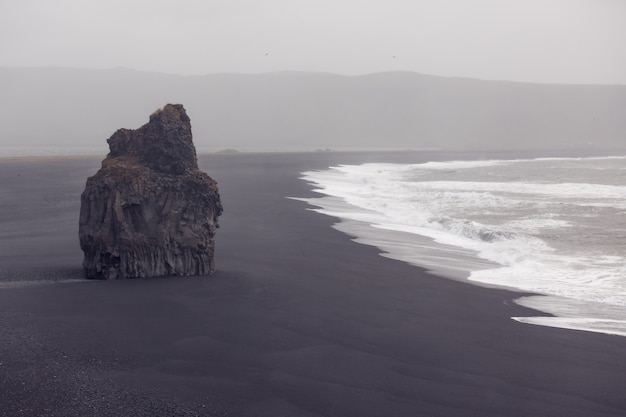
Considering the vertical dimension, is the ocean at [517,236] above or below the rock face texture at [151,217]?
below

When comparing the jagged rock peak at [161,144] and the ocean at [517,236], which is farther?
the jagged rock peak at [161,144]

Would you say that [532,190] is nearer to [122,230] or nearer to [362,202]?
[362,202]

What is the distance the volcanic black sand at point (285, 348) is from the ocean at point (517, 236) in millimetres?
995

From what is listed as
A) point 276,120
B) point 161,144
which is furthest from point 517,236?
point 276,120

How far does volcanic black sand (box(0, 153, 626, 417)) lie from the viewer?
6.26 m

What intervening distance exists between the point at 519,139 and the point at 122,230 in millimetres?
168798

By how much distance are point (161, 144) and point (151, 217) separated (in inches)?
52.8

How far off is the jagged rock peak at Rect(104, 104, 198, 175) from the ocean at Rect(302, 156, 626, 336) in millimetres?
4889

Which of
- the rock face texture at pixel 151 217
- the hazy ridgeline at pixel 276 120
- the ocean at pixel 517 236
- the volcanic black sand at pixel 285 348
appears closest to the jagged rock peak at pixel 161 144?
the rock face texture at pixel 151 217

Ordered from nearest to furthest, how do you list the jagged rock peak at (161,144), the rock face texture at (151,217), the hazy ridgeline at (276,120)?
the rock face texture at (151,217), the jagged rock peak at (161,144), the hazy ridgeline at (276,120)

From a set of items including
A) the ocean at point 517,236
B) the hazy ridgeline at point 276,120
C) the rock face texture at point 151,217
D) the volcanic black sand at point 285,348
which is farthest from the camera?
the hazy ridgeline at point 276,120

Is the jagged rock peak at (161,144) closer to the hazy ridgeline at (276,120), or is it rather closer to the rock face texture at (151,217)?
the rock face texture at (151,217)

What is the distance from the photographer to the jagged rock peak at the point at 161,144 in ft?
37.7

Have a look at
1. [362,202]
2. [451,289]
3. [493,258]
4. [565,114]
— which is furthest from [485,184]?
[565,114]
